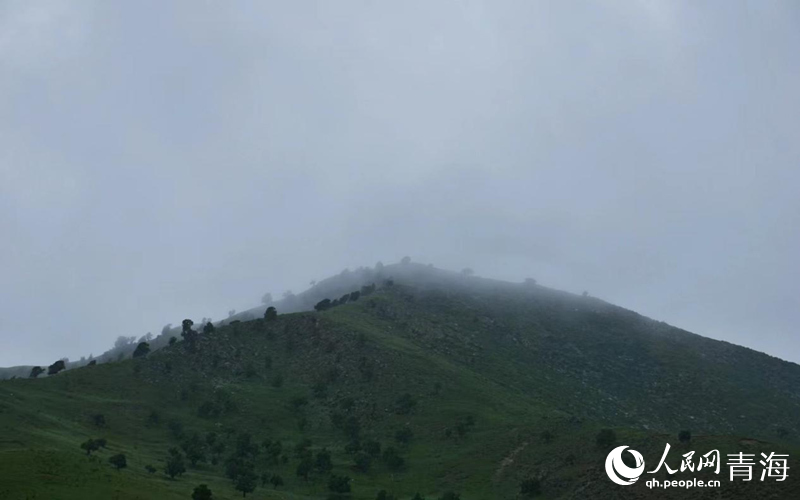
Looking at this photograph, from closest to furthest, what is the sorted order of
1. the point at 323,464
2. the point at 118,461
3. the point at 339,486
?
A: 1. the point at 118,461
2. the point at 339,486
3. the point at 323,464

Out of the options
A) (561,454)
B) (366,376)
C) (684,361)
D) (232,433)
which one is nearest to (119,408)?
(232,433)

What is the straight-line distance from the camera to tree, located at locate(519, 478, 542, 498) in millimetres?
73500

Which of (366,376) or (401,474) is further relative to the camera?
(366,376)

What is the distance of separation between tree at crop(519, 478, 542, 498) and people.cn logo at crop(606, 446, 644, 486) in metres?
7.67

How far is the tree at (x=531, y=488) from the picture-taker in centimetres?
7350

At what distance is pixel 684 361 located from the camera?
5807 inches

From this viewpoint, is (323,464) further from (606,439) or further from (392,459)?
(606,439)

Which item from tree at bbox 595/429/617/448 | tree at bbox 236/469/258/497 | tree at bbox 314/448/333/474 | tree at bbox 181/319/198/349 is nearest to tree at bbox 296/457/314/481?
tree at bbox 314/448/333/474

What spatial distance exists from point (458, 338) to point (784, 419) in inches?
2332

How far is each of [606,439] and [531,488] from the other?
31.8 feet

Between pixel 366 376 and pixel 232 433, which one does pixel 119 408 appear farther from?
pixel 366 376

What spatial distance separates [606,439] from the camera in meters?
76.2

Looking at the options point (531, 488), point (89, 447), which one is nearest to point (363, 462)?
point (531, 488)

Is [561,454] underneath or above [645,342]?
→ underneath
